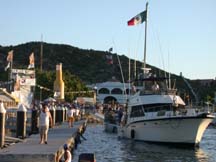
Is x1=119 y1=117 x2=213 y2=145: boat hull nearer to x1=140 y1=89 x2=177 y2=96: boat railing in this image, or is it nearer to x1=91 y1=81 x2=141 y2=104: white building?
x1=140 y1=89 x2=177 y2=96: boat railing

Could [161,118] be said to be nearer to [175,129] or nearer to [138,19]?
[175,129]

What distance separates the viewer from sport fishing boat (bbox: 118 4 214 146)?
1312 inches

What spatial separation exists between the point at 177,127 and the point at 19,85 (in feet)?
84.7

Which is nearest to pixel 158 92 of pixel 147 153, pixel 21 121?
pixel 147 153

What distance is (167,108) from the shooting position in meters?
36.3

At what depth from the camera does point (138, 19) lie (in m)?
43.4

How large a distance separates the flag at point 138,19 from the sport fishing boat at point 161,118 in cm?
528

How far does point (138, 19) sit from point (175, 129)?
42.6ft

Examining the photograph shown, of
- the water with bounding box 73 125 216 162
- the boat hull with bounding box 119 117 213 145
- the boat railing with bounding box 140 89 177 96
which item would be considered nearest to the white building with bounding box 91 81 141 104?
the boat railing with bounding box 140 89 177 96

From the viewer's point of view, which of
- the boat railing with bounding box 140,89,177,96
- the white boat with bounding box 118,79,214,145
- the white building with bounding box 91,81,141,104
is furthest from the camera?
the white building with bounding box 91,81,141,104

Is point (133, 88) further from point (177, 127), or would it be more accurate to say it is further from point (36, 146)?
point (36, 146)

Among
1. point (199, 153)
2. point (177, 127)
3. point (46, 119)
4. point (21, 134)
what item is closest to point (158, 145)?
point (177, 127)

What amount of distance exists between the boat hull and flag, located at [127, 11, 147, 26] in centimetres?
1041

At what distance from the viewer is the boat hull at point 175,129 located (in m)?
33.3
